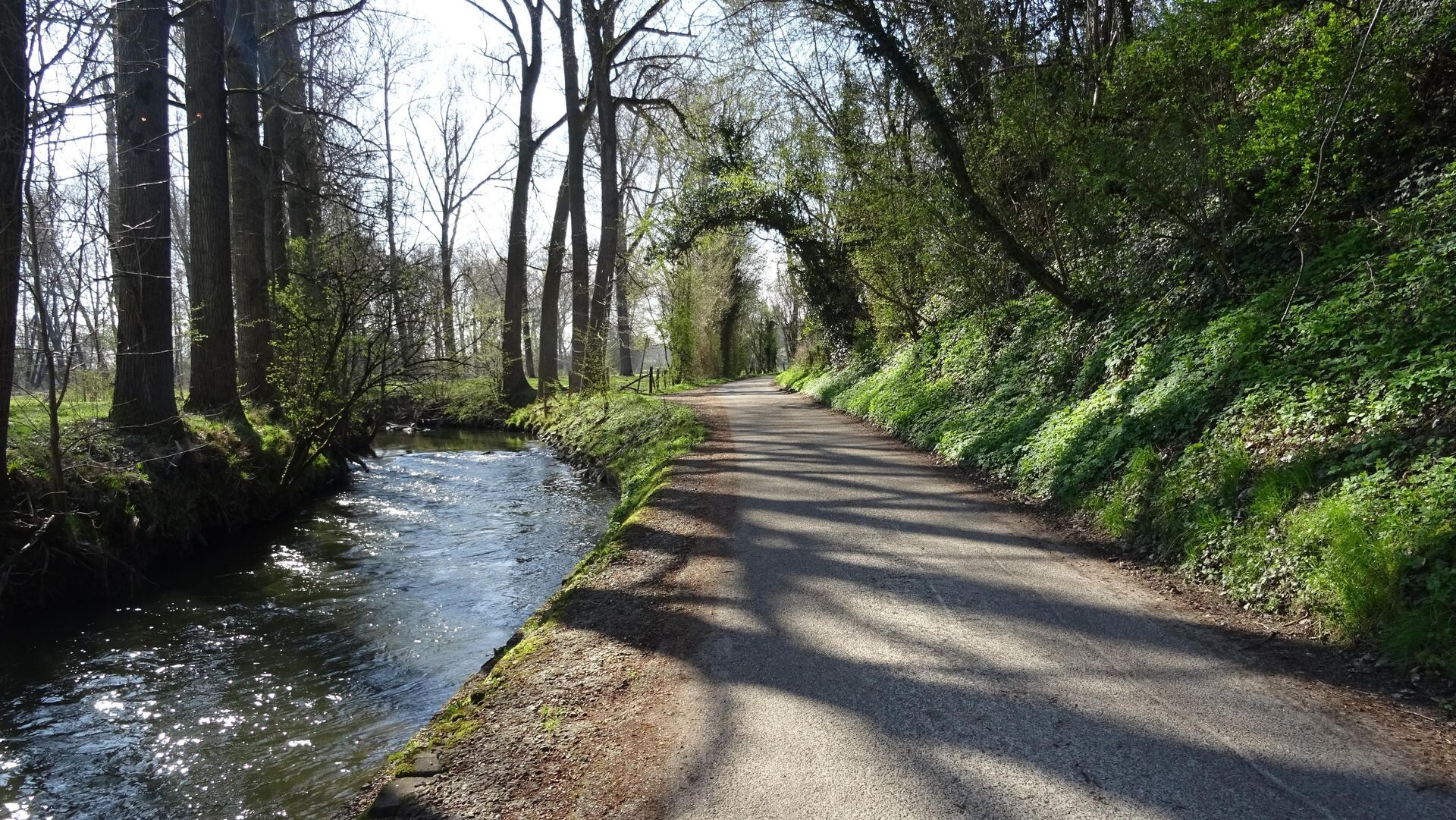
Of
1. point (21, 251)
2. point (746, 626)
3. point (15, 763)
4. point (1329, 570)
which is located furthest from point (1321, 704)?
point (21, 251)

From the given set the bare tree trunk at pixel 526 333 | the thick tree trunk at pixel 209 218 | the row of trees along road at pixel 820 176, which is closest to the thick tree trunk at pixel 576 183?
the row of trees along road at pixel 820 176

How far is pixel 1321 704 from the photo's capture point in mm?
3717

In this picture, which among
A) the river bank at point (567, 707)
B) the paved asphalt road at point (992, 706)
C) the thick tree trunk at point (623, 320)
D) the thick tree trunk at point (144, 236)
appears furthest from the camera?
the thick tree trunk at point (623, 320)

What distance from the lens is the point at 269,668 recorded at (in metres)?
6.19

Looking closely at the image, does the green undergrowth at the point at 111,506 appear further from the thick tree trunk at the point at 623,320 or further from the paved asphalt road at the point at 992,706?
the thick tree trunk at the point at 623,320

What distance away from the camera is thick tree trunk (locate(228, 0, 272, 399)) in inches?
558

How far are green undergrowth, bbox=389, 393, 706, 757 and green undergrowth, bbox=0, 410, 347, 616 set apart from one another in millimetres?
4952

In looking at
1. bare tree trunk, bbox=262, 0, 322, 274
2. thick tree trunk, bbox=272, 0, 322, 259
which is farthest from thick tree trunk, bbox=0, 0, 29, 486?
thick tree trunk, bbox=272, 0, 322, 259

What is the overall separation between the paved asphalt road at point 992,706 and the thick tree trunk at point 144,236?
8.05m

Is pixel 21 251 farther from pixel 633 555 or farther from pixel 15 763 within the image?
pixel 633 555

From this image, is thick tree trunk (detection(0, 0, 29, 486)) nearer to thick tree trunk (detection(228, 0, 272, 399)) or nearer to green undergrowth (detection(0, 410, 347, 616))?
green undergrowth (detection(0, 410, 347, 616))

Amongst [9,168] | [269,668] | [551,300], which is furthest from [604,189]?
[269,668]

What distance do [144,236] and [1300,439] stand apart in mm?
12130

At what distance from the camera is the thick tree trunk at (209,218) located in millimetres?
11641
